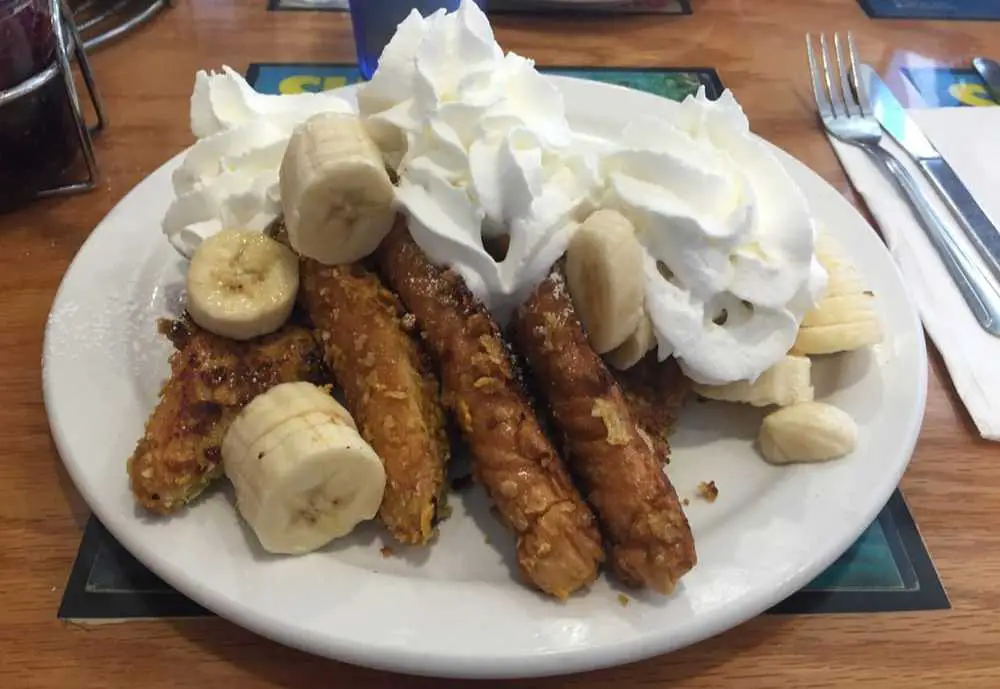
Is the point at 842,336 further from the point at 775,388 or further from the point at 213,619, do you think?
the point at 213,619

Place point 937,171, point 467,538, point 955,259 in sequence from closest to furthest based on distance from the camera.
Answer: point 467,538
point 955,259
point 937,171

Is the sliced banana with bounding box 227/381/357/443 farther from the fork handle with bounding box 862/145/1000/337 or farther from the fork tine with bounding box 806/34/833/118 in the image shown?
the fork tine with bounding box 806/34/833/118

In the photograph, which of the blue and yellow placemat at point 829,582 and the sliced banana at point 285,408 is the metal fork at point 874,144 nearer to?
the blue and yellow placemat at point 829,582

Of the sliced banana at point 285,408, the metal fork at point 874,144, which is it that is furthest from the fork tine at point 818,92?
the sliced banana at point 285,408

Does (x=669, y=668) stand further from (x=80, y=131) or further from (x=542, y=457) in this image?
(x=80, y=131)

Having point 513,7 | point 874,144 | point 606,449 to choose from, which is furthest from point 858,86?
point 606,449

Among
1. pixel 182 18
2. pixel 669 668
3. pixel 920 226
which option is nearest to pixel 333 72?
pixel 182 18
